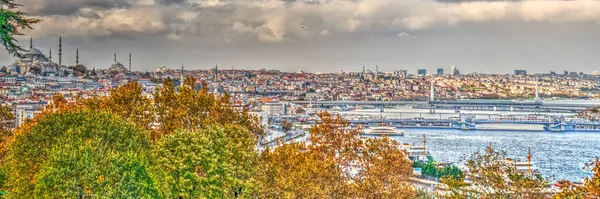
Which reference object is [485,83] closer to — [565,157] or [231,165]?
[565,157]

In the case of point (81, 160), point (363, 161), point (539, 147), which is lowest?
point (539, 147)

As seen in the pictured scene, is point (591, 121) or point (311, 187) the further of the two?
point (591, 121)

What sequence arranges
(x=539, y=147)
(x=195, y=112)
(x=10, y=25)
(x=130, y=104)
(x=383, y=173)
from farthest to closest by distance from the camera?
(x=539, y=147)
(x=130, y=104)
(x=195, y=112)
(x=383, y=173)
(x=10, y=25)

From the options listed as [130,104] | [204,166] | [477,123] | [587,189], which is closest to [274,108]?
[477,123]

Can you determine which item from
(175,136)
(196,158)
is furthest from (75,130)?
(196,158)

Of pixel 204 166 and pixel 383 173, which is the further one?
pixel 383 173

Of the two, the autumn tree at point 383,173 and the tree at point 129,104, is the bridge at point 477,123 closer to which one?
the tree at point 129,104

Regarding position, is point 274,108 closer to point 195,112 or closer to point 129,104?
point 129,104

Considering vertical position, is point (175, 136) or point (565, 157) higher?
point (175, 136)
